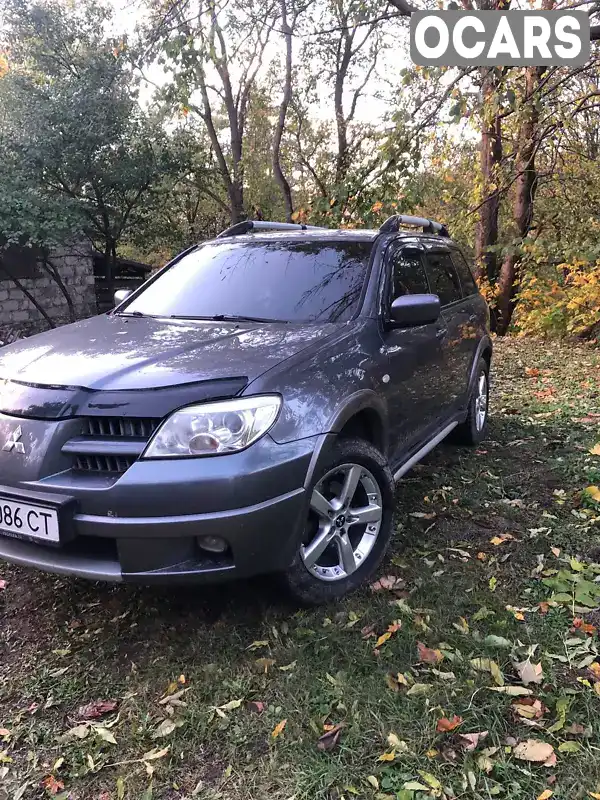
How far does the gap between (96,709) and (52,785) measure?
0.32 meters

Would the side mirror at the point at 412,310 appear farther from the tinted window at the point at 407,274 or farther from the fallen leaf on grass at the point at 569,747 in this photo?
the fallen leaf on grass at the point at 569,747

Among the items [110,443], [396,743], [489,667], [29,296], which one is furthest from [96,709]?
[29,296]

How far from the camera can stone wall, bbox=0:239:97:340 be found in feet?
41.1

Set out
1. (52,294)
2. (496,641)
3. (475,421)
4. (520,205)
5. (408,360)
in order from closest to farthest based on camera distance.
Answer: (496,641), (408,360), (475,421), (520,205), (52,294)

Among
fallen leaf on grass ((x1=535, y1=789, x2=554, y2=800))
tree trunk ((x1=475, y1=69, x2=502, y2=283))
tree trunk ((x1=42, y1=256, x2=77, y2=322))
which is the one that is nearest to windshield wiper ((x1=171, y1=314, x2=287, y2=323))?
fallen leaf on grass ((x1=535, y1=789, x2=554, y2=800))

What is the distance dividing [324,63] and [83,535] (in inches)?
828

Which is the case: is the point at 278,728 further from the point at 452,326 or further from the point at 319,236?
the point at 452,326

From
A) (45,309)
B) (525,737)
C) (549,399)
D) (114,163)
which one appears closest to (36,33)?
(114,163)

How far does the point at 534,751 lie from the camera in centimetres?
199

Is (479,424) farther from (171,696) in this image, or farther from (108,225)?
(108,225)

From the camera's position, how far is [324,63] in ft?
65.5

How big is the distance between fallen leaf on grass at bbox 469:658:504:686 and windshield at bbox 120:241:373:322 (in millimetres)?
1700

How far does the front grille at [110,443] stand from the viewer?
2.34m

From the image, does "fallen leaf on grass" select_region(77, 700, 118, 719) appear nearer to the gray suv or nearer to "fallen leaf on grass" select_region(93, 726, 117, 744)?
"fallen leaf on grass" select_region(93, 726, 117, 744)
